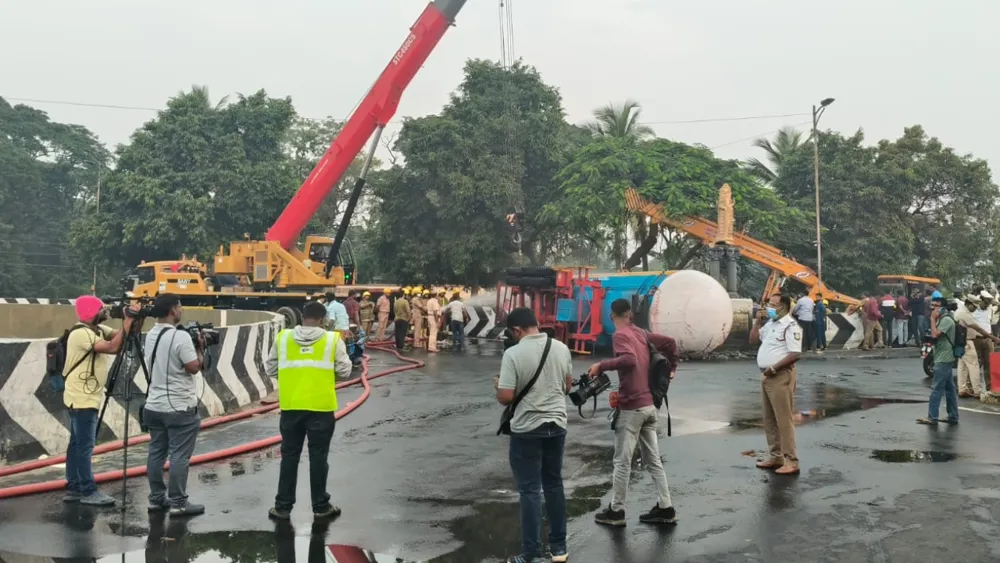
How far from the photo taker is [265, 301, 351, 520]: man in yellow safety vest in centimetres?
636

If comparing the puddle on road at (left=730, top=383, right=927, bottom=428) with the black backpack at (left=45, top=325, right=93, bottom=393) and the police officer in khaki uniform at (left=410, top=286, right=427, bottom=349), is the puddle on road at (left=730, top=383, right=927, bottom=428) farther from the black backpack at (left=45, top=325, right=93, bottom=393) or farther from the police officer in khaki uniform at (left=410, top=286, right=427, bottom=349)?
the police officer in khaki uniform at (left=410, top=286, right=427, bottom=349)

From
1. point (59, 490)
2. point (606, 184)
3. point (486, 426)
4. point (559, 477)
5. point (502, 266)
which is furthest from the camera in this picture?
point (502, 266)

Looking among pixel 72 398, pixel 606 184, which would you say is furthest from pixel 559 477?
pixel 606 184

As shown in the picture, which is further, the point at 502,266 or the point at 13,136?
the point at 13,136

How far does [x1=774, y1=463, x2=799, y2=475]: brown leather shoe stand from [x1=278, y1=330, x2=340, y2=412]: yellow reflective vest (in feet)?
13.7

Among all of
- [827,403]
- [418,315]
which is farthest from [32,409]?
[418,315]

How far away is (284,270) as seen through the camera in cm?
2623

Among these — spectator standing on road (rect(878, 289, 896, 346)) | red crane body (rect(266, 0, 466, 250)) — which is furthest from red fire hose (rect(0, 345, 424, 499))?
spectator standing on road (rect(878, 289, 896, 346))

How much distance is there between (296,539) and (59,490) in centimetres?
268

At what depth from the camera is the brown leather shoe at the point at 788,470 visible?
25.3 feet

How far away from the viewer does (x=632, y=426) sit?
621 cm

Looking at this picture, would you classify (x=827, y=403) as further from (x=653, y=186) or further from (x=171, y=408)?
(x=653, y=186)

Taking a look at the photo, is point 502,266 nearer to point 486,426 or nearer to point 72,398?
point 486,426

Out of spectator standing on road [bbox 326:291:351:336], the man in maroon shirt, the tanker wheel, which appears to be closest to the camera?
the man in maroon shirt
